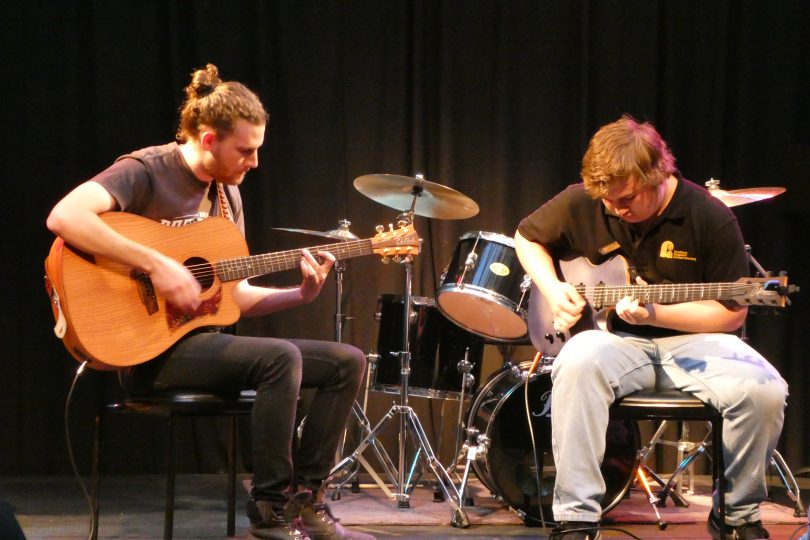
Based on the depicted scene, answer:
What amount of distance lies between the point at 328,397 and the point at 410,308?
1.14 metres

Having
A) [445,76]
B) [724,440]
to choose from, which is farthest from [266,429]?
[445,76]

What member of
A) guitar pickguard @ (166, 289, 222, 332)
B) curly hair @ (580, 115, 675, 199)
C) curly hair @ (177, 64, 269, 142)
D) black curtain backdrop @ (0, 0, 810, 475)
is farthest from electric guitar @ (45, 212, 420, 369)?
black curtain backdrop @ (0, 0, 810, 475)

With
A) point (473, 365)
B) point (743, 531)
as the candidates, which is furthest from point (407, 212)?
point (743, 531)

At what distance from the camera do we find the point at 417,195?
4109 millimetres

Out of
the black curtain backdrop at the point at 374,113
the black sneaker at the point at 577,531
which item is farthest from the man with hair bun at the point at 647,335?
the black curtain backdrop at the point at 374,113

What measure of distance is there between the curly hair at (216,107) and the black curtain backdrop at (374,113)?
189 cm

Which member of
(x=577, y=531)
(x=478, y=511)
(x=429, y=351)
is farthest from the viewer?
(x=429, y=351)

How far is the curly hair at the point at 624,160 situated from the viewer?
2857 mm

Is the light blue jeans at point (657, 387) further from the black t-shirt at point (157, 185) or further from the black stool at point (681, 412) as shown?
the black t-shirt at point (157, 185)

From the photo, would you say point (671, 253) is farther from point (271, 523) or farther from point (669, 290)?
point (271, 523)

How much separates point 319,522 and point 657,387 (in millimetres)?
1173

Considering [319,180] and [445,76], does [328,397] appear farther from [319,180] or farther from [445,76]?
[445,76]

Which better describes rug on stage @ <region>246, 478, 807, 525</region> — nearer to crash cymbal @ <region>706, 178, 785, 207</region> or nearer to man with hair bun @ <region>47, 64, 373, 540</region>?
man with hair bun @ <region>47, 64, 373, 540</region>

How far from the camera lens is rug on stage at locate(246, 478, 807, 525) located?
3.86 meters
